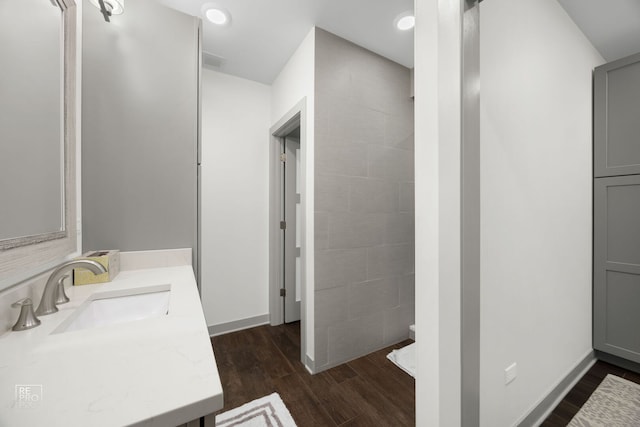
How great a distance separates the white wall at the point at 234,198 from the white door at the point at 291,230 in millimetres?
221

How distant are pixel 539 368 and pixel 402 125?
2.03m


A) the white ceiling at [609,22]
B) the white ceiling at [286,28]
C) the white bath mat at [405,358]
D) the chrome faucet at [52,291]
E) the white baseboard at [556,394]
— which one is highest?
the white ceiling at [286,28]

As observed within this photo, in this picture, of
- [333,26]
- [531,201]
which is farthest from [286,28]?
[531,201]

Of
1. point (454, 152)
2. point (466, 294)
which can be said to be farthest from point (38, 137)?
point (466, 294)

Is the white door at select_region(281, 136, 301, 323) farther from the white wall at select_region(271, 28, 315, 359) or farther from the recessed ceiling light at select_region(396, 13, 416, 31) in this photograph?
the recessed ceiling light at select_region(396, 13, 416, 31)

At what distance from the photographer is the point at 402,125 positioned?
2.31m

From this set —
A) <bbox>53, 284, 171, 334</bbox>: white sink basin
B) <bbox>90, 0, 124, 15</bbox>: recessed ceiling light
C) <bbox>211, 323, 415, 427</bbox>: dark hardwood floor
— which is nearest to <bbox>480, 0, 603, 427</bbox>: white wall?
<bbox>211, 323, 415, 427</bbox>: dark hardwood floor

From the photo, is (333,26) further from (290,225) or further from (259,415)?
(259,415)

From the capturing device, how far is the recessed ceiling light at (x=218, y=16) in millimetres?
1674

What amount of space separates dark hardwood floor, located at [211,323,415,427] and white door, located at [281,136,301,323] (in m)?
0.51

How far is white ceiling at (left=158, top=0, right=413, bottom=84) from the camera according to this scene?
64.7 inches

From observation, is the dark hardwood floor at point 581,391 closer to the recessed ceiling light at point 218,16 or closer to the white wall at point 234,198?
Result: the white wall at point 234,198

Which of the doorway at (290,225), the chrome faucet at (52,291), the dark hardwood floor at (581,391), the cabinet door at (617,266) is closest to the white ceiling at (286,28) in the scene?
the doorway at (290,225)

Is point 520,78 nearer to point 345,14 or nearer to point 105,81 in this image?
point 345,14
